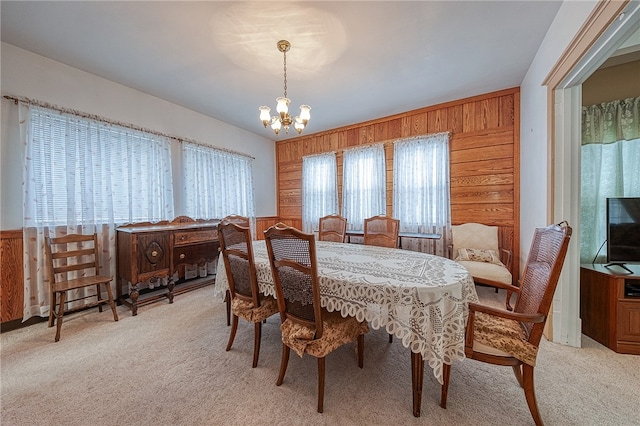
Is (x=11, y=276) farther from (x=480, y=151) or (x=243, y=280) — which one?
(x=480, y=151)

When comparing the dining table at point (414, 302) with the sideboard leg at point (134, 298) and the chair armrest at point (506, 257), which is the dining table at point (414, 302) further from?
the sideboard leg at point (134, 298)

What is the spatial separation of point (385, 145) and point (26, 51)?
4.50 metres

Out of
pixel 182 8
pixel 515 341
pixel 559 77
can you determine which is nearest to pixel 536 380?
pixel 515 341

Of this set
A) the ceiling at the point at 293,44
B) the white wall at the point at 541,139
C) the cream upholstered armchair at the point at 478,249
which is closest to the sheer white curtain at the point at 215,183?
the ceiling at the point at 293,44

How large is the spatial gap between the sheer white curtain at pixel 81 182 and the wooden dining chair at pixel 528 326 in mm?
3782

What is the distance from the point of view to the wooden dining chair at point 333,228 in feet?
9.53

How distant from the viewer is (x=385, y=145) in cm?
409

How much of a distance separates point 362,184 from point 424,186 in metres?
1.08

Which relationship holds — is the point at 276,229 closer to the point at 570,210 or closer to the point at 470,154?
the point at 570,210

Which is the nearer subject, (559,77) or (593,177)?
(559,77)

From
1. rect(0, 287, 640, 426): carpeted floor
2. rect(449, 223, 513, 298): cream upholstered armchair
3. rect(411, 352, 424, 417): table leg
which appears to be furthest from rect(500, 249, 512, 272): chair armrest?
rect(411, 352, 424, 417): table leg

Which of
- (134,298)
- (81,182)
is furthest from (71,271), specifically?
(81,182)

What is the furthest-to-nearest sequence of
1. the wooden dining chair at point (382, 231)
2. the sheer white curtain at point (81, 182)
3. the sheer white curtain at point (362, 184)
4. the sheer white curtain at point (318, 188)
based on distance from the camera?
1. the sheer white curtain at point (318, 188)
2. the sheer white curtain at point (362, 184)
3. the wooden dining chair at point (382, 231)
4. the sheer white curtain at point (81, 182)

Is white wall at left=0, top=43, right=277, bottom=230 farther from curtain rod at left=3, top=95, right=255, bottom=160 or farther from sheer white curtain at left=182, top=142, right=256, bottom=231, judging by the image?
sheer white curtain at left=182, top=142, right=256, bottom=231
